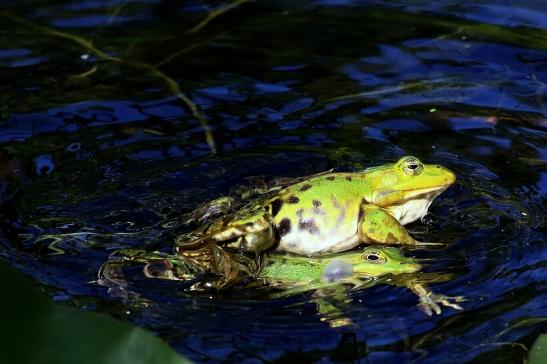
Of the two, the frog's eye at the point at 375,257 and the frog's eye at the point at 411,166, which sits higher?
the frog's eye at the point at 411,166

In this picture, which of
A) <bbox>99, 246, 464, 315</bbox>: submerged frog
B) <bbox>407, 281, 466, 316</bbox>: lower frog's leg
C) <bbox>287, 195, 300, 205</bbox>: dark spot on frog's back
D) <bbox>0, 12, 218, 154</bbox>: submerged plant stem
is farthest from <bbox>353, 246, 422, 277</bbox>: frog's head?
<bbox>0, 12, 218, 154</bbox>: submerged plant stem

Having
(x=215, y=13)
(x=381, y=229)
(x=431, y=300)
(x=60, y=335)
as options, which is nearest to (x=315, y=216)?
(x=381, y=229)

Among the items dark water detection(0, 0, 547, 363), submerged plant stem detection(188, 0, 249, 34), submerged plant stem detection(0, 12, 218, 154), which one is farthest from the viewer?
submerged plant stem detection(188, 0, 249, 34)

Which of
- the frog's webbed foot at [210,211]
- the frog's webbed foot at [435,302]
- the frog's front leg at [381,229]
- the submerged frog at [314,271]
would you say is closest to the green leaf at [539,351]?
the frog's webbed foot at [435,302]

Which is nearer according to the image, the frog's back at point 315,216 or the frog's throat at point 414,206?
the frog's back at point 315,216

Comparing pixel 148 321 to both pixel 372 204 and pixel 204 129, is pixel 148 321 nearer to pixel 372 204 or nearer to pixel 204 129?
pixel 372 204

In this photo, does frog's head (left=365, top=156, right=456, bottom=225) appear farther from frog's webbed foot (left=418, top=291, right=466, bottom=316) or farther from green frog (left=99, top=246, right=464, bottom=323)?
frog's webbed foot (left=418, top=291, right=466, bottom=316)

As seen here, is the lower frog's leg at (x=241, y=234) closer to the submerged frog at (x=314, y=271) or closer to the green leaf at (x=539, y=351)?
the submerged frog at (x=314, y=271)
